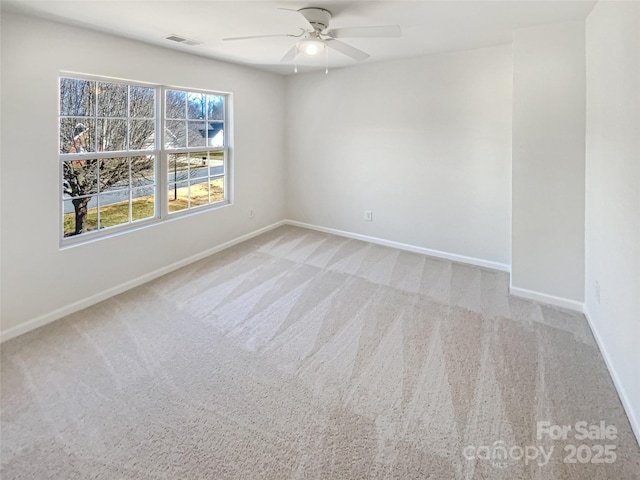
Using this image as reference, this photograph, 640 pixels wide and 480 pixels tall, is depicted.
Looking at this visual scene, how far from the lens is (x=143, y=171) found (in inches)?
148

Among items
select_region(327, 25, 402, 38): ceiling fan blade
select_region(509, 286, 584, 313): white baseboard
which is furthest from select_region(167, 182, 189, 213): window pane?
select_region(509, 286, 584, 313): white baseboard

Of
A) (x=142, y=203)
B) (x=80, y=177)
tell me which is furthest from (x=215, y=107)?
(x=80, y=177)

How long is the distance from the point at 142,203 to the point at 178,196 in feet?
1.58

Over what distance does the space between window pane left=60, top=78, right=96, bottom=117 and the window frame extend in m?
0.05

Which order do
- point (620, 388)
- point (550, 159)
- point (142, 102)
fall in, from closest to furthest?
1. point (620, 388)
2. point (550, 159)
3. point (142, 102)

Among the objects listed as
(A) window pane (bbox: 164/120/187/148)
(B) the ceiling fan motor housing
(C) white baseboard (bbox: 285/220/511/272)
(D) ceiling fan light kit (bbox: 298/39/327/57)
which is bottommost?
(C) white baseboard (bbox: 285/220/511/272)

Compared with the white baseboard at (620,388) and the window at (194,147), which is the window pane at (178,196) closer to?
the window at (194,147)

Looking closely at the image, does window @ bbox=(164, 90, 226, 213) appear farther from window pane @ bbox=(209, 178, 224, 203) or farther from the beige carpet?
the beige carpet

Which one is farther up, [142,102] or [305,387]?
[142,102]

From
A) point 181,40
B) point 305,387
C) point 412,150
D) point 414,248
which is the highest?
point 181,40

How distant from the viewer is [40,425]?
6.10 feet

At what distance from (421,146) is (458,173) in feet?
1.92

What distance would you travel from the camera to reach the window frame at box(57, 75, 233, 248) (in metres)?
3.04

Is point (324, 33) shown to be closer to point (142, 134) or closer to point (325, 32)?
point (325, 32)
